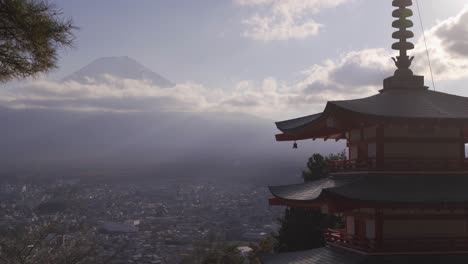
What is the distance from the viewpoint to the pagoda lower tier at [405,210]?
11719mm

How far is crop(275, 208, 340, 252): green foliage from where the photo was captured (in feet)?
89.1

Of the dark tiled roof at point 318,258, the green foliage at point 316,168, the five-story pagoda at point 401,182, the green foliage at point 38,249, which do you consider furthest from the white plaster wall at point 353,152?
the green foliage at point 316,168

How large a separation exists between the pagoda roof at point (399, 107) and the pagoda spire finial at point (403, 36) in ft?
2.20

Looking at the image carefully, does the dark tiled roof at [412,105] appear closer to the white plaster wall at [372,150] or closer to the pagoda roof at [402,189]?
the white plaster wall at [372,150]

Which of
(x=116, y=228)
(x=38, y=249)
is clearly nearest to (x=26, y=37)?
(x=38, y=249)

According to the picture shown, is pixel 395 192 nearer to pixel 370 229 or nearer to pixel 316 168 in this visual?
pixel 370 229

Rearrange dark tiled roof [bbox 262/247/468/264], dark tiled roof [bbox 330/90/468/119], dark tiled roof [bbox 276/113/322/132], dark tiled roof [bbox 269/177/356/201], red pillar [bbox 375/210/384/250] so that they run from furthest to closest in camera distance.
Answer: dark tiled roof [bbox 276/113/322/132]
dark tiled roof [bbox 269/177/356/201]
red pillar [bbox 375/210/384/250]
dark tiled roof [bbox 330/90/468/119]
dark tiled roof [bbox 262/247/468/264]

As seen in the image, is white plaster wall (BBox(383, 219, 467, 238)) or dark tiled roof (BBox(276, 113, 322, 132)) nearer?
white plaster wall (BBox(383, 219, 467, 238))

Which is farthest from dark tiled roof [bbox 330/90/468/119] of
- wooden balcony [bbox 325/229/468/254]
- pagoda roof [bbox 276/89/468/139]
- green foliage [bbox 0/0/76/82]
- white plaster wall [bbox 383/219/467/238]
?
green foliage [bbox 0/0/76/82]

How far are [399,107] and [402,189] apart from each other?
2.01m

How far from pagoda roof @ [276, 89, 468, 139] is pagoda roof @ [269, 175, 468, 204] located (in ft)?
4.89

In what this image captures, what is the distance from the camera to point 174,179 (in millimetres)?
150875

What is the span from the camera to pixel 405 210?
499 inches

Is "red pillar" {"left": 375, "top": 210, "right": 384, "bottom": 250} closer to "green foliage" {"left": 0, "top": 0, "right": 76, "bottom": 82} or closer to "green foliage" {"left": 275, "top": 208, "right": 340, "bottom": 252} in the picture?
"green foliage" {"left": 0, "top": 0, "right": 76, "bottom": 82}
